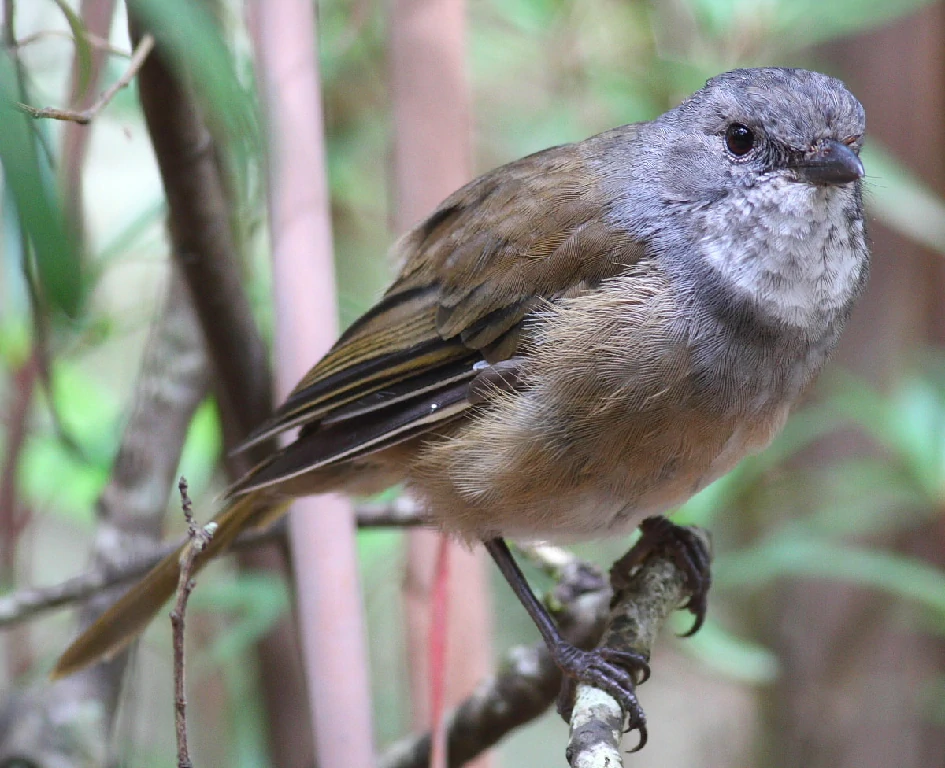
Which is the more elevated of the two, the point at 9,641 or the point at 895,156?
the point at 895,156

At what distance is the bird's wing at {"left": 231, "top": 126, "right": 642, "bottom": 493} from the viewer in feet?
7.62

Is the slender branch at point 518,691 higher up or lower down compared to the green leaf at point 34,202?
lower down

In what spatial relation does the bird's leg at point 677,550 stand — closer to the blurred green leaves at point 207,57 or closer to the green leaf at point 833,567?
the green leaf at point 833,567

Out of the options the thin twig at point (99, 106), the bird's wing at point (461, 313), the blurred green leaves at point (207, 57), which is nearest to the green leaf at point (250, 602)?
the bird's wing at point (461, 313)

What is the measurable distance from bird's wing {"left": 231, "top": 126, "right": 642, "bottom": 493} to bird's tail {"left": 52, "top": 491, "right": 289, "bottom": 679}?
22cm

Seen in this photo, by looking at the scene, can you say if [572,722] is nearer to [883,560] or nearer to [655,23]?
[883,560]

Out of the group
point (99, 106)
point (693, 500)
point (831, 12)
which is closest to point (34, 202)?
point (99, 106)

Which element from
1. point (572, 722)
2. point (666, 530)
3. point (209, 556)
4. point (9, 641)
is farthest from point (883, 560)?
point (9, 641)

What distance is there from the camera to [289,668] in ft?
10.7

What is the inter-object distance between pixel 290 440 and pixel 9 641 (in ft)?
6.43

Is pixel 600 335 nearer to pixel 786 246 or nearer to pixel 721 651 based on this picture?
pixel 786 246

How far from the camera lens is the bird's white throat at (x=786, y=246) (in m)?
2.11

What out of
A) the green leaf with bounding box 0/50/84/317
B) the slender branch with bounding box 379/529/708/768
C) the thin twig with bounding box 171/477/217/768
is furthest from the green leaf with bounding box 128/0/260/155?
the slender branch with bounding box 379/529/708/768

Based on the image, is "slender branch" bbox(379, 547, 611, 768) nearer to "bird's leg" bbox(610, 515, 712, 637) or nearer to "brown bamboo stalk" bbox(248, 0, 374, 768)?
"bird's leg" bbox(610, 515, 712, 637)
